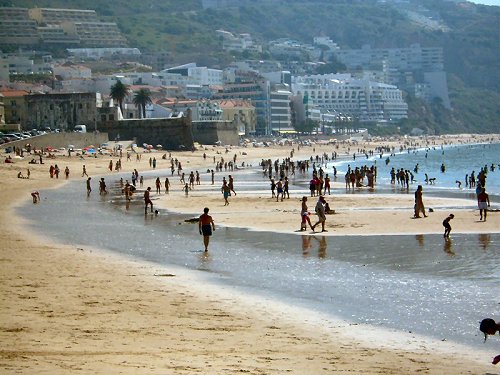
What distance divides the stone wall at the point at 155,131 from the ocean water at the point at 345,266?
57220mm

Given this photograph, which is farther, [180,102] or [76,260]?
[180,102]

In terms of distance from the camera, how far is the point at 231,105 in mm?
138750

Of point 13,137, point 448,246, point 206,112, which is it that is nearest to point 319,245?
point 448,246

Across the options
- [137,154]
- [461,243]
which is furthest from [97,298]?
[137,154]

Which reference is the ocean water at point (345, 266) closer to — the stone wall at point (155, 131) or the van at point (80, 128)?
the van at point (80, 128)

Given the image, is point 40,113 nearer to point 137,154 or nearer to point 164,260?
point 137,154

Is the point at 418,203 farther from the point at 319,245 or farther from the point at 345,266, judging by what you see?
the point at 345,266

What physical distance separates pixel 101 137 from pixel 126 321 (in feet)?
232

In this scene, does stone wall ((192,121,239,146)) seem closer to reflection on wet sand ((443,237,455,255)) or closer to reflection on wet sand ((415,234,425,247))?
reflection on wet sand ((415,234,425,247))

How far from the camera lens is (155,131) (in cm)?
8875

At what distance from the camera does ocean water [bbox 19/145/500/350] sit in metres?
13.7

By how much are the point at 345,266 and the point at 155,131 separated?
234 ft

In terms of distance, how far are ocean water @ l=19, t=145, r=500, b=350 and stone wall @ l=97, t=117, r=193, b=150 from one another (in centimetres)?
5722

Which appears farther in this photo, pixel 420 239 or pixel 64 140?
pixel 64 140
